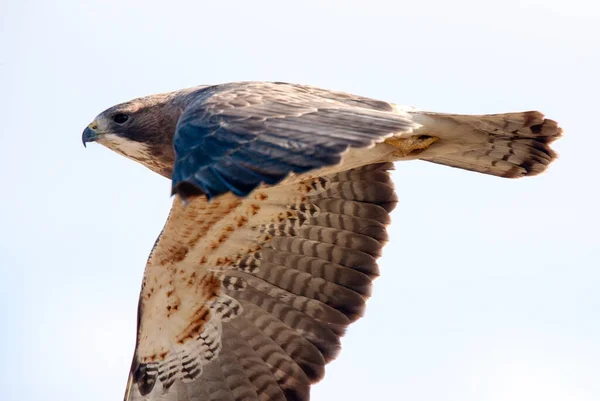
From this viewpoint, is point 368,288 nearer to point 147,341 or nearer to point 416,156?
point 416,156

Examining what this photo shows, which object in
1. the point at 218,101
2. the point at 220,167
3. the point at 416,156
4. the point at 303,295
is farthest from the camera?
the point at 303,295

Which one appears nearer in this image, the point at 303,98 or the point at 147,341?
the point at 303,98

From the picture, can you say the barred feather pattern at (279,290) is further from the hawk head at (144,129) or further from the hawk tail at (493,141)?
the hawk head at (144,129)

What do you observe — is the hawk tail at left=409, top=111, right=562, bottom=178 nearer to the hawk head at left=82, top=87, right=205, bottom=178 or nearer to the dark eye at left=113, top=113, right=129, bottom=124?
the hawk head at left=82, top=87, right=205, bottom=178

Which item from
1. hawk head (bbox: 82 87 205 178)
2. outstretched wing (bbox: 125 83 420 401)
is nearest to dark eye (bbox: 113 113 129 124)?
hawk head (bbox: 82 87 205 178)

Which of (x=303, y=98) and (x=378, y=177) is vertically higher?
(x=303, y=98)

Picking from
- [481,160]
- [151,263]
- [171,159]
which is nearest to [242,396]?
[151,263]
